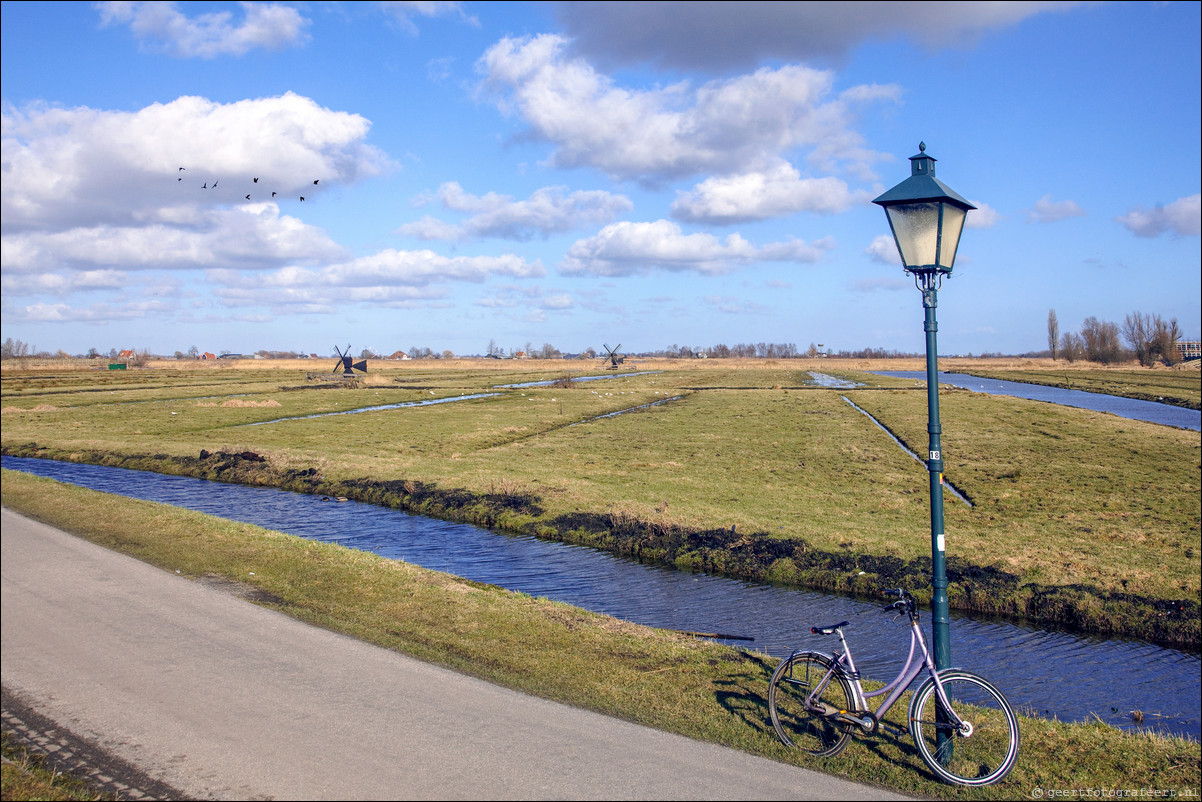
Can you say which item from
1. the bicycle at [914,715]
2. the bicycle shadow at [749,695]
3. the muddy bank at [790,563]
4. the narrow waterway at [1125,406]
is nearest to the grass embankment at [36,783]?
the bicycle shadow at [749,695]

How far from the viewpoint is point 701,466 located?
35344mm

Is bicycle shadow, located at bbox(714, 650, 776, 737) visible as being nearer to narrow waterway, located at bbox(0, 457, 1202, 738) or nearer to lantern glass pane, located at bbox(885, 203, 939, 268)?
narrow waterway, located at bbox(0, 457, 1202, 738)

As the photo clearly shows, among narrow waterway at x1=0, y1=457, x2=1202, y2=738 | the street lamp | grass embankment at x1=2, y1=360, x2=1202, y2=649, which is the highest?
the street lamp

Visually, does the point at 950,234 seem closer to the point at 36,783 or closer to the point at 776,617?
the point at 776,617

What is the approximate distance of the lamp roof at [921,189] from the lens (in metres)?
8.39

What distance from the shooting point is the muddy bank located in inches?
673

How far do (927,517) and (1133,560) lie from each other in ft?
19.7

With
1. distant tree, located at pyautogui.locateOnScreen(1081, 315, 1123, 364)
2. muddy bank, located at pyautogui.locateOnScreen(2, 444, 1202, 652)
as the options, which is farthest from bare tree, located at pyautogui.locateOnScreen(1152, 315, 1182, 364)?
muddy bank, located at pyautogui.locateOnScreen(2, 444, 1202, 652)

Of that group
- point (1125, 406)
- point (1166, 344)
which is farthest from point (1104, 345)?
point (1125, 406)

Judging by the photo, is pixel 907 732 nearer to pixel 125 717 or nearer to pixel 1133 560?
pixel 125 717

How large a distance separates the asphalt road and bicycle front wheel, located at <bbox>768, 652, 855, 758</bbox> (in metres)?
0.57

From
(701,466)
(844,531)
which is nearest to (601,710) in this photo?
(844,531)

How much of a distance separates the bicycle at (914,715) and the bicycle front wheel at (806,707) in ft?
0.04

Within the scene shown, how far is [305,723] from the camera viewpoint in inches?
350
